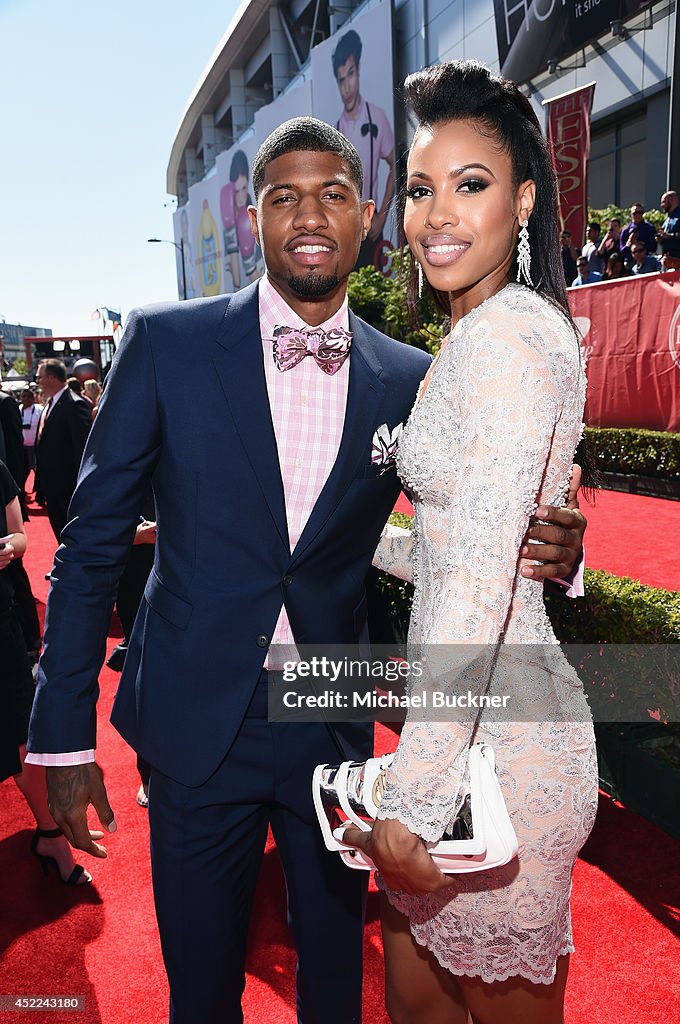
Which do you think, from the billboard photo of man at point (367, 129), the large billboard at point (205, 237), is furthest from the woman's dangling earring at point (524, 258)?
the large billboard at point (205, 237)

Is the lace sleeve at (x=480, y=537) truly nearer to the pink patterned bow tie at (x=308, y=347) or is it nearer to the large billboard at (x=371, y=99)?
the pink patterned bow tie at (x=308, y=347)

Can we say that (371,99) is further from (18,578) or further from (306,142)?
(306,142)

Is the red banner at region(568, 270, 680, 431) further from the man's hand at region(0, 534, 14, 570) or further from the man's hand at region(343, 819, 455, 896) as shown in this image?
the man's hand at region(343, 819, 455, 896)

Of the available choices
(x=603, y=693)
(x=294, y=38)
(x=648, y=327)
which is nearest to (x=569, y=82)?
(x=648, y=327)

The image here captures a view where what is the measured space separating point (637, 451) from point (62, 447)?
7.96m

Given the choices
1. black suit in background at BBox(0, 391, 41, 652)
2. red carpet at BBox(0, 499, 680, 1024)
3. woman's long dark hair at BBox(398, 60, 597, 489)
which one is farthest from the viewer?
black suit in background at BBox(0, 391, 41, 652)

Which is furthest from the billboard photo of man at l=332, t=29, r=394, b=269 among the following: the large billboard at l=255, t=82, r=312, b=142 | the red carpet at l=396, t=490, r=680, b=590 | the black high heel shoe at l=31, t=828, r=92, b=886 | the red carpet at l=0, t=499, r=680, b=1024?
the black high heel shoe at l=31, t=828, r=92, b=886

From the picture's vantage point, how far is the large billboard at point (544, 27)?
1845 cm

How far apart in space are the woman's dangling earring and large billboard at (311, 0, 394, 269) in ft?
90.2

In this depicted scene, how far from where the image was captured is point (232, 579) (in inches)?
79.9

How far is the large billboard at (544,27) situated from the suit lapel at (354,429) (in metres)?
19.2

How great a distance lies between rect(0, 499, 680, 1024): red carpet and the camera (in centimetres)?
289

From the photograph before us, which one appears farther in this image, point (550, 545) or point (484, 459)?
point (550, 545)

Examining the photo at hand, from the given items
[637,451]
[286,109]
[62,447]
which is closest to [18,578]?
[62,447]
